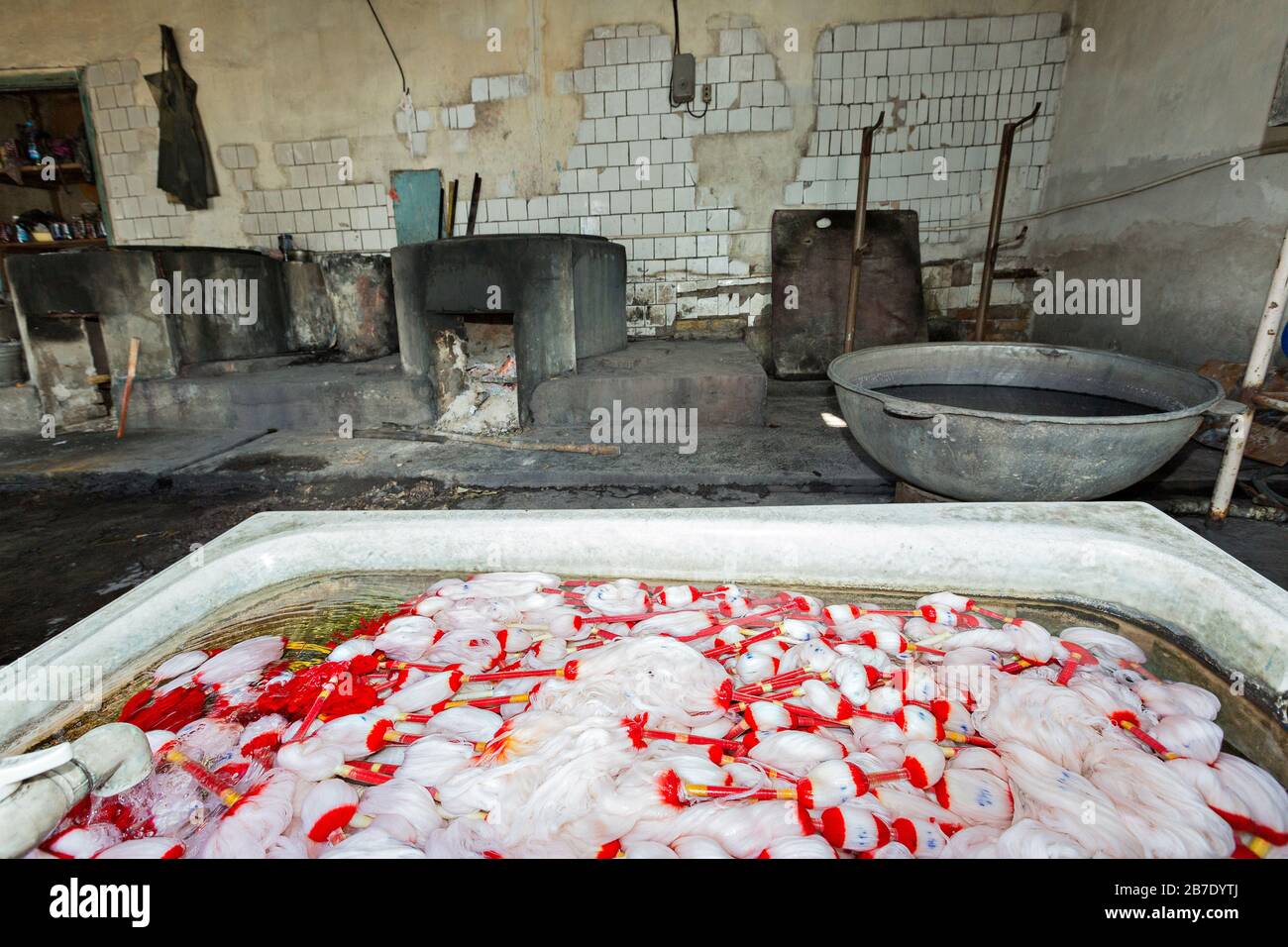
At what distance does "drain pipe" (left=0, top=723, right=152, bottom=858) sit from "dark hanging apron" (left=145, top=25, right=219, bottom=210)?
25.0 feet

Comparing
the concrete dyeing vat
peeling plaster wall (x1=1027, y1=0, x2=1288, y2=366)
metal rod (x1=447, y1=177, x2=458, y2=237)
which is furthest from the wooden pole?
peeling plaster wall (x1=1027, y1=0, x2=1288, y2=366)

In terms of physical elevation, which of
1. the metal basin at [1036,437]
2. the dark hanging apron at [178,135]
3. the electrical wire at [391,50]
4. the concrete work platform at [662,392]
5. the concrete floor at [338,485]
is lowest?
the concrete floor at [338,485]

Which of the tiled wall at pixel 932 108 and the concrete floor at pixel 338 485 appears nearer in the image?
the concrete floor at pixel 338 485

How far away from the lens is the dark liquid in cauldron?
8.39ft

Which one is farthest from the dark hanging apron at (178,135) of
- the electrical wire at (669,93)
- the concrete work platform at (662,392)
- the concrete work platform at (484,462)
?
the concrete work platform at (662,392)

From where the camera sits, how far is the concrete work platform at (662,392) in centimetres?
451

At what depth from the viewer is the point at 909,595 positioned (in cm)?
184

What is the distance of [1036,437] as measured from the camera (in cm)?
196

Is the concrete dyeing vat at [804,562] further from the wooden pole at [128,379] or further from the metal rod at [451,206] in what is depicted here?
the metal rod at [451,206]

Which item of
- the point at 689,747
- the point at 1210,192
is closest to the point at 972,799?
the point at 689,747

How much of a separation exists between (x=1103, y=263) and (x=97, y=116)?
1018cm

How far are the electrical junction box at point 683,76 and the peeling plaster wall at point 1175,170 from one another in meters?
3.39
